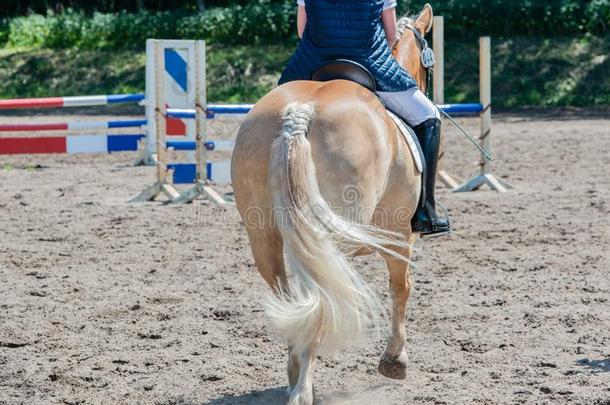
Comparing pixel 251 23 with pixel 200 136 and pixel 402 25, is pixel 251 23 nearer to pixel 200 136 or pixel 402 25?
pixel 200 136

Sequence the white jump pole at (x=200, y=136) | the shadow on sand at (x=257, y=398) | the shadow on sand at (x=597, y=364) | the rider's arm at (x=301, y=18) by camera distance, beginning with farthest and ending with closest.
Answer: the white jump pole at (x=200, y=136) → the rider's arm at (x=301, y=18) → the shadow on sand at (x=597, y=364) → the shadow on sand at (x=257, y=398)

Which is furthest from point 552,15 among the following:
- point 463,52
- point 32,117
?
point 32,117

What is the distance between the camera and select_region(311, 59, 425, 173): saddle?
4430 millimetres

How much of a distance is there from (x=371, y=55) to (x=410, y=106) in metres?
0.36

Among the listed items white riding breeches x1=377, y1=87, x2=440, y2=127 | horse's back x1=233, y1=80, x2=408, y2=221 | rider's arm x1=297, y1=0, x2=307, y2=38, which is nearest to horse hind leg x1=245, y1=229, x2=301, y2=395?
horse's back x1=233, y1=80, x2=408, y2=221

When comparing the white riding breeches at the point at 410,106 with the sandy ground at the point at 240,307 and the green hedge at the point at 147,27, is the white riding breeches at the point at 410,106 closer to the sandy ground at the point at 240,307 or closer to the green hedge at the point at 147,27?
the sandy ground at the point at 240,307

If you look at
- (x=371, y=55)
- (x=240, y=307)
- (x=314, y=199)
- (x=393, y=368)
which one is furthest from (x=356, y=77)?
(x=240, y=307)

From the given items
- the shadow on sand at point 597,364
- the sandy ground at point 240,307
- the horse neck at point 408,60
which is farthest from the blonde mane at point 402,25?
the shadow on sand at point 597,364

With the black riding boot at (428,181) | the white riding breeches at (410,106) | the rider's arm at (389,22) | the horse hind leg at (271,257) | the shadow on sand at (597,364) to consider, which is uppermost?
the rider's arm at (389,22)

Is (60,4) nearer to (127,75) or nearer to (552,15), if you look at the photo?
(127,75)

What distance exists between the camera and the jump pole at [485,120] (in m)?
10.2

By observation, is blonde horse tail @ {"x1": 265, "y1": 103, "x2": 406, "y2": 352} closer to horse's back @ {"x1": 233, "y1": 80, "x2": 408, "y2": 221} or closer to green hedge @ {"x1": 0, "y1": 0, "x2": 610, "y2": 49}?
horse's back @ {"x1": 233, "y1": 80, "x2": 408, "y2": 221}

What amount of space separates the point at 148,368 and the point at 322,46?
5.87ft

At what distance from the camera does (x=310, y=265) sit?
368cm
